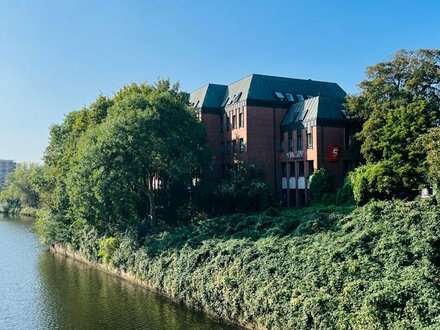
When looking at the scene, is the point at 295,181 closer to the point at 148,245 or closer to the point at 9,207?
the point at 148,245

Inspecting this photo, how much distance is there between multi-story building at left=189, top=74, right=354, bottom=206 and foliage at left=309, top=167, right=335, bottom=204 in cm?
146

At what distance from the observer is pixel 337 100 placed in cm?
3912

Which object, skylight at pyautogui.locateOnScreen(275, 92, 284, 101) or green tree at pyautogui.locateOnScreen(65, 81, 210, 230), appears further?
skylight at pyautogui.locateOnScreen(275, 92, 284, 101)

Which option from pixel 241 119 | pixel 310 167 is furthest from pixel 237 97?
pixel 310 167

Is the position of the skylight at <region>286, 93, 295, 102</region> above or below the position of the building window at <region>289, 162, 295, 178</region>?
above

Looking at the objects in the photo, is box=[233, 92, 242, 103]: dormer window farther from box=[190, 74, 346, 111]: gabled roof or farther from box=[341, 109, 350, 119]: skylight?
box=[341, 109, 350, 119]: skylight

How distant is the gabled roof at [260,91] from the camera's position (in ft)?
136

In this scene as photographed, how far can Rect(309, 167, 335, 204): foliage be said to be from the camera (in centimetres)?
3500

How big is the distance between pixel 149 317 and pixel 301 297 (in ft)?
29.5

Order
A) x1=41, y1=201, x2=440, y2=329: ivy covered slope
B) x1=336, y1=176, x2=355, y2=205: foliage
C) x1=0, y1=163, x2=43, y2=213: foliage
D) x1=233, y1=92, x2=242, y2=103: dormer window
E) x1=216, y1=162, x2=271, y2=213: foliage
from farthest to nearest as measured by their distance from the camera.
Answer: x1=0, y1=163, x2=43, y2=213: foliage, x1=233, y1=92, x2=242, y2=103: dormer window, x1=216, y1=162, x2=271, y2=213: foliage, x1=336, y1=176, x2=355, y2=205: foliage, x1=41, y1=201, x2=440, y2=329: ivy covered slope

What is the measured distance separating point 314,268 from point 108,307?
40.2 feet

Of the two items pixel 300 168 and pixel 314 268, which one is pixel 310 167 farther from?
pixel 314 268

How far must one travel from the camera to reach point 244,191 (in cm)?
3572

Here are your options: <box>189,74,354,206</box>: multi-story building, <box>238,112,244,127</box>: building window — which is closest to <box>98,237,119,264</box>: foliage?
<box>189,74,354,206</box>: multi-story building
